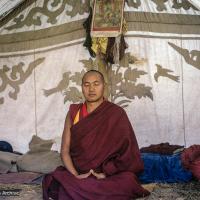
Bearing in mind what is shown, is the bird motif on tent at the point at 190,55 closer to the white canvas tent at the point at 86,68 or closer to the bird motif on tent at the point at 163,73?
the white canvas tent at the point at 86,68

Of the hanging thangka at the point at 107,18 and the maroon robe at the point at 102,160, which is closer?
the maroon robe at the point at 102,160

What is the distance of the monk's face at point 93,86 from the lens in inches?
181

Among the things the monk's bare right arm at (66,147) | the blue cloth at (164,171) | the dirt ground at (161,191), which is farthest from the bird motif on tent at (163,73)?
the monk's bare right arm at (66,147)

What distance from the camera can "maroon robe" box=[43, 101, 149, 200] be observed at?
4129 mm

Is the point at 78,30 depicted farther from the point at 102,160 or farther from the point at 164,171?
the point at 102,160

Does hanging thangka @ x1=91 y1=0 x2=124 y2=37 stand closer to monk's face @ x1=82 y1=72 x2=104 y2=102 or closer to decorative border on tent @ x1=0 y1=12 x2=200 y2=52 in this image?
decorative border on tent @ x1=0 y1=12 x2=200 y2=52

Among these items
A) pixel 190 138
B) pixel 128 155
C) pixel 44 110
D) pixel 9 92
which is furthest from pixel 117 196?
pixel 9 92

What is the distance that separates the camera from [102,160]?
4.39 meters

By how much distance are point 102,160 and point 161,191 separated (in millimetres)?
821

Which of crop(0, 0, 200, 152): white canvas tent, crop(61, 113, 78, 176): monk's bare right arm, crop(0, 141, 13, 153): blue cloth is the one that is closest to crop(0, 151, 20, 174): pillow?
crop(0, 141, 13, 153): blue cloth

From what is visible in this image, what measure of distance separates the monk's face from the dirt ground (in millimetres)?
A: 1155

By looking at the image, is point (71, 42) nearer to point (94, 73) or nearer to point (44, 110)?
point (44, 110)

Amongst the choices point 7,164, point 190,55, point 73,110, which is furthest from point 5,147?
point 190,55

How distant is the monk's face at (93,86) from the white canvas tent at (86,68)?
1.59 meters
